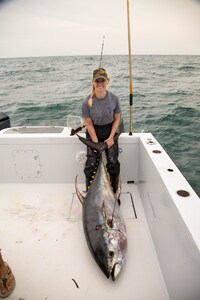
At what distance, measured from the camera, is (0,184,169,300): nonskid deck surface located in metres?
1.88

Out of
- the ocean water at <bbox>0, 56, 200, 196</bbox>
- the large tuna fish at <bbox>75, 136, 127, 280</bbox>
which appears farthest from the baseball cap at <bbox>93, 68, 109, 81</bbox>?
the ocean water at <bbox>0, 56, 200, 196</bbox>

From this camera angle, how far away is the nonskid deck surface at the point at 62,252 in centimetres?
188

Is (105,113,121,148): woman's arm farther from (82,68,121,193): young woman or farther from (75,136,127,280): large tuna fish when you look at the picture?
(75,136,127,280): large tuna fish

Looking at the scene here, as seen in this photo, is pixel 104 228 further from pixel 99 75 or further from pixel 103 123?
pixel 99 75

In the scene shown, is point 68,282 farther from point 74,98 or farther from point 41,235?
point 74,98

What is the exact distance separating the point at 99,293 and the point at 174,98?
551 inches

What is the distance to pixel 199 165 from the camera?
6227 millimetres

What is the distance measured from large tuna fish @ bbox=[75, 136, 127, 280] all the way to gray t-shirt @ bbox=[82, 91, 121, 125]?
69 centimetres

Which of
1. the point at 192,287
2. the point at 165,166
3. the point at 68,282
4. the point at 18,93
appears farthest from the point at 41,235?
the point at 18,93

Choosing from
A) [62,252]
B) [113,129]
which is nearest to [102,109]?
[113,129]

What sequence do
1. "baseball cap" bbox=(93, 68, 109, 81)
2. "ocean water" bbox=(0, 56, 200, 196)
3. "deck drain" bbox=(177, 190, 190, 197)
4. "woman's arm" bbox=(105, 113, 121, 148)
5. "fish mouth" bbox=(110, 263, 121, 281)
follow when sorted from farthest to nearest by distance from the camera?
1. "ocean water" bbox=(0, 56, 200, 196)
2. "woman's arm" bbox=(105, 113, 121, 148)
3. "baseball cap" bbox=(93, 68, 109, 81)
4. "fish mouth" bbox=(110, 263, 121, 281)
5. "deck drain" bbox=(177, 190, 190, 197)

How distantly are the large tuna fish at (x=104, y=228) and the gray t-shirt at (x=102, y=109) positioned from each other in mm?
693

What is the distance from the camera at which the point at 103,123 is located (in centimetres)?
302

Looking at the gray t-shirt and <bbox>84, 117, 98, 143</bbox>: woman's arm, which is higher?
the gray t-shirt
